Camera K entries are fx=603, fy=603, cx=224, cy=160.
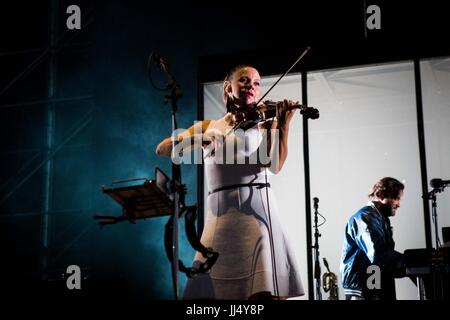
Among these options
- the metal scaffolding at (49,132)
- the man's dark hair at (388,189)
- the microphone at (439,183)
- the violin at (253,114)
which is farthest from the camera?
the metal scaffolding at (49,132)

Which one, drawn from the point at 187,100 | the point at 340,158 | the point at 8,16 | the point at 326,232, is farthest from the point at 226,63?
the point at 8,16

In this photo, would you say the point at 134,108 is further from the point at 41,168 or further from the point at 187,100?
the point at 41,168

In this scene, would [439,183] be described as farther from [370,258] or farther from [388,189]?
[370,258]

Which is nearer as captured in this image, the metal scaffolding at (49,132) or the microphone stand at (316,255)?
the microphone stand at (316,255)

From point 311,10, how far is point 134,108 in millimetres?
2203

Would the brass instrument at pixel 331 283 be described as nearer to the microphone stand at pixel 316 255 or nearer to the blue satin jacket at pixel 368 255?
the microphone stand at pixel 316 255

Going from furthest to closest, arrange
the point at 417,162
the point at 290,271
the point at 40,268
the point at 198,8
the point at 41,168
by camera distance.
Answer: the point at 41,168 < the point at 40,268 < the point at 198,8 < the point at 417,162 < the point at 290,271

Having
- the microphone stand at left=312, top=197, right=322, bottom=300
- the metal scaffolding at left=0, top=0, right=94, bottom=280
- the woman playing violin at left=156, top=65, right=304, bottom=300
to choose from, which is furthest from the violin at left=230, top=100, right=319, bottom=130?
the metal scaffolding at left=0, top=0, right=94, bottom=280

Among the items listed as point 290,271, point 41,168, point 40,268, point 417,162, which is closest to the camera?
point 290,271

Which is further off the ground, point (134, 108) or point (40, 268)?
point (134, 108)

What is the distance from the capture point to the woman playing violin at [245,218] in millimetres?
3307

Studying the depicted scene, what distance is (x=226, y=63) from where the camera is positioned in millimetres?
6656

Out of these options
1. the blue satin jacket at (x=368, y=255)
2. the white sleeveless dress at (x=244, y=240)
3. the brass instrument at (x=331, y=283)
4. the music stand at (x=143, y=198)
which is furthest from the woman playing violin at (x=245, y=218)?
the brass instrument at (x=331, y=283)

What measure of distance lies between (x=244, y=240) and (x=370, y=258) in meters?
1.52
